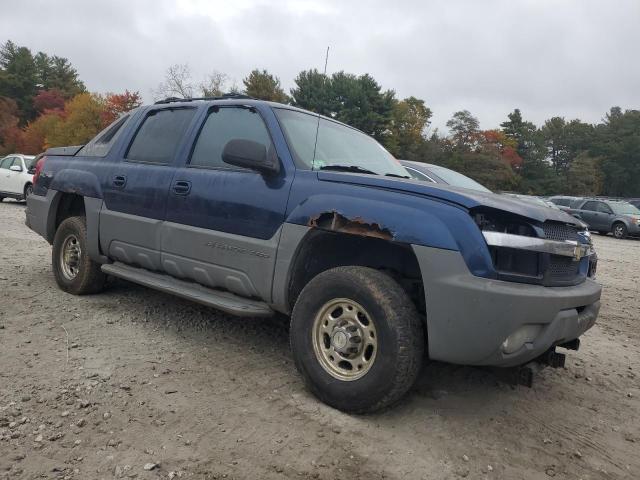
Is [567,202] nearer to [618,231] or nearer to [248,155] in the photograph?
[618,231]

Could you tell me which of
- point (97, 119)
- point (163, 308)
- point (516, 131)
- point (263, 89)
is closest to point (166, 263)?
point (163, 308)

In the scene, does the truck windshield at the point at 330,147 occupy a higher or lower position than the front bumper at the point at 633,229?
higher

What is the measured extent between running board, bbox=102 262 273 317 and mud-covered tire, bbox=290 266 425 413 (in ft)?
1.36

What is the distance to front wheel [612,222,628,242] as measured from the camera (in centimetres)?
2142

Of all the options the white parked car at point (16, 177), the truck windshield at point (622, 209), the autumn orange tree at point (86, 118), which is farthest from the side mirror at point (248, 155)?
the autumn orange tree at point (86, 118)

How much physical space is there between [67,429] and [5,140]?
191ft

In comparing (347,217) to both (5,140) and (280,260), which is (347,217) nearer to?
(280,260)

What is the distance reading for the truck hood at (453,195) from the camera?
2.76 metres

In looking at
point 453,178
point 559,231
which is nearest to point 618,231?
point 453,178

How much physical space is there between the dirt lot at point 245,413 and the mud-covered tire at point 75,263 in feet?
1.43

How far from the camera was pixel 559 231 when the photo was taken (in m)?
3.04

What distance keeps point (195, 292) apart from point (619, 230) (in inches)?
886

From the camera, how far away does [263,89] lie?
54781 mm

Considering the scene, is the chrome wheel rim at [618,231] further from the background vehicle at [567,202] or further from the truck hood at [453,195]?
the truck hood at [453,195]
